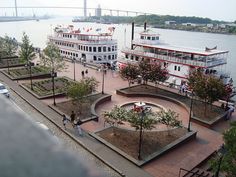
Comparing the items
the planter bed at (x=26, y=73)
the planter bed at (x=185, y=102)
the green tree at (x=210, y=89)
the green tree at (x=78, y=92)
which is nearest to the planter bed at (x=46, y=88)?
the planter bed at (x=26, y=73)

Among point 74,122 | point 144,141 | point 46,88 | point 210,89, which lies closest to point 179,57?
point 210,89

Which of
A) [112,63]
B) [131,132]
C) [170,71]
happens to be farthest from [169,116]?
[112,63]

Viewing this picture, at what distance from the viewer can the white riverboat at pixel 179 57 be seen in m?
31.4

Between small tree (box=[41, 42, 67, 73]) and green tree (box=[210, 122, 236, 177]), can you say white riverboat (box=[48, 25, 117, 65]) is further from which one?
green tree (box=[210, 122, 236, 177])

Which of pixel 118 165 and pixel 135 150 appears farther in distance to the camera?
pixel 135 150

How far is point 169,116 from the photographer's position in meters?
18.1

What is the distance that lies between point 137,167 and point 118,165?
3.59 ft

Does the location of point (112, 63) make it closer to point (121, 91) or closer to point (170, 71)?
point (170, 71)

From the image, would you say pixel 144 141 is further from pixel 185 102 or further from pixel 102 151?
pixel 185 102

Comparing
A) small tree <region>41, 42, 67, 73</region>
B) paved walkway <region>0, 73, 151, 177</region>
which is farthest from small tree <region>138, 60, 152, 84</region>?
small tree <region>41, 42, 67, 73</region>

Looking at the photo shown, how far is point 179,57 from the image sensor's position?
33.5 metres

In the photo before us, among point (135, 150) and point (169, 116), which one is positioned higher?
point (169, 116)

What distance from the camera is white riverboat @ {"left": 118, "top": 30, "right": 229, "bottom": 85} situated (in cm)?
3138

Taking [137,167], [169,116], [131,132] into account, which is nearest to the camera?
[137,167]
